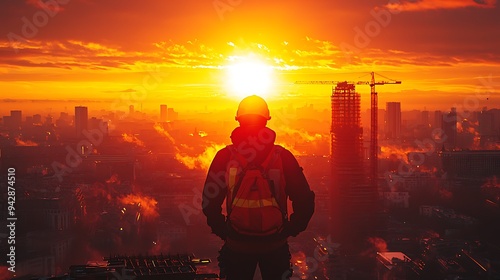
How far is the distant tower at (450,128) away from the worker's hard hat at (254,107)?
40.2 m

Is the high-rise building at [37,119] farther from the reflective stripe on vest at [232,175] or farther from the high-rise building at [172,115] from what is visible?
the reflective stripe on vest at [232,175]

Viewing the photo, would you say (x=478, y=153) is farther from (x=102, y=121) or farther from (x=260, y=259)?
(x=260, y=259)

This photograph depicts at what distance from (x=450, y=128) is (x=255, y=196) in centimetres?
4234

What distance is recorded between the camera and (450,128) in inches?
1684

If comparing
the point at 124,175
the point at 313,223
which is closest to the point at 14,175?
the point at 124,175

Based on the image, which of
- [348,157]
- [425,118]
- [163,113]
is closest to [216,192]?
[348,157]

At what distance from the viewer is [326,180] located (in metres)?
30.2

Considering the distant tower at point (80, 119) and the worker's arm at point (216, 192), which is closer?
the worker's arm at point (216, 192)

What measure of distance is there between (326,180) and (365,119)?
46.0 ft

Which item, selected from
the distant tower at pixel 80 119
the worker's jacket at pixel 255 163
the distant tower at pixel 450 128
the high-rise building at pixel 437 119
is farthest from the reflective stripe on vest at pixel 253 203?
the high-rise building at pixel 437 119

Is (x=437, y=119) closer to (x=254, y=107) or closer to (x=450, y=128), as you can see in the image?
(x=450, y=128)

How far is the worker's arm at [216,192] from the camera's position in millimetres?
2693

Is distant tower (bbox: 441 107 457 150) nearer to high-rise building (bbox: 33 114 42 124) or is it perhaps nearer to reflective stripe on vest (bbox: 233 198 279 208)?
high-rise building (bbox: 33 114 42 124)

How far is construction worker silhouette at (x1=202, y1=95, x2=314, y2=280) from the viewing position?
8.64ft
